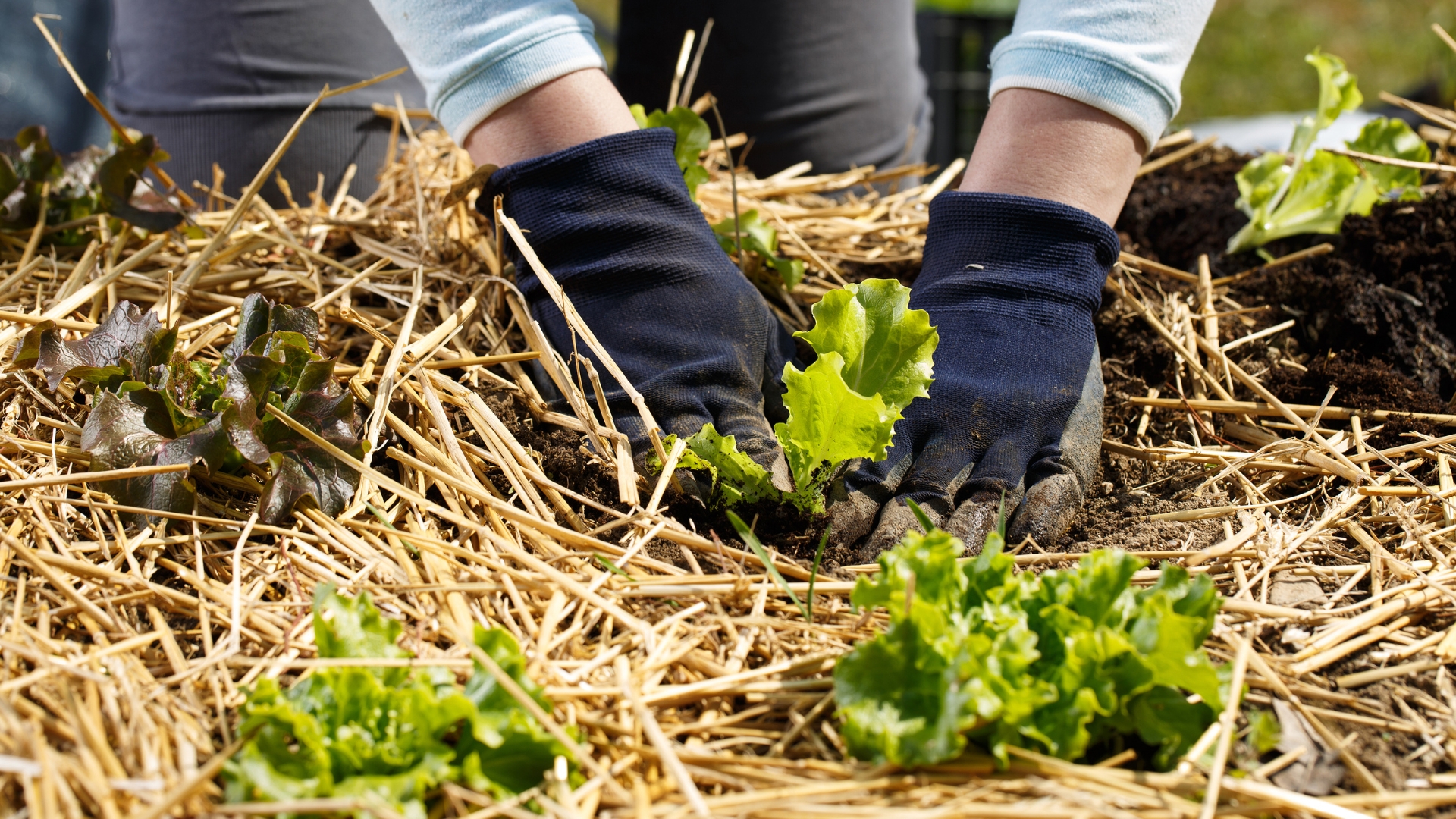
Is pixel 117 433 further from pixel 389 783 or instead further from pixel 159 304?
pixel 389 783

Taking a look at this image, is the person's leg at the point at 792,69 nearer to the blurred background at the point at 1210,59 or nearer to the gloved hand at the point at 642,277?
the blurred background at the point at 1210,59

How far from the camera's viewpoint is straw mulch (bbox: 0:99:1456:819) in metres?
0.75

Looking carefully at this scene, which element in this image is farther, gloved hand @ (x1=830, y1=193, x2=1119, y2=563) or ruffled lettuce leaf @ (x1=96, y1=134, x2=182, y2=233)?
ruffled lettuce leaf @ (x1=96, y1=134, x2=182, y2=233)

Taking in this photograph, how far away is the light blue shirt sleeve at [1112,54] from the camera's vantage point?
1.33 metres

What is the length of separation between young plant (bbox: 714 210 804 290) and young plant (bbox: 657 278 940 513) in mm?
459

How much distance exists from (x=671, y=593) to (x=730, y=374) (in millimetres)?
404

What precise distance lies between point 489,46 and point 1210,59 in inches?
195

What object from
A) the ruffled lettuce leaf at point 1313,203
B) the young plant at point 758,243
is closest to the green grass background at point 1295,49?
the ruffled lettuce leaf at point 1313,203

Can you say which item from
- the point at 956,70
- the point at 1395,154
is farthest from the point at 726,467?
the point at 956,70

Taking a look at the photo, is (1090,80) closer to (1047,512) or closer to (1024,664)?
(1047,512)

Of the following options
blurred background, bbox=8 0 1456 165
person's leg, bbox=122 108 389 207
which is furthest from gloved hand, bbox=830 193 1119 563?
person's leg, bbox=122 108 389 207

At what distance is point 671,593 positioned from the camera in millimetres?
975

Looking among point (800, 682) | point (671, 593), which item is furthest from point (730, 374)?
point (800, 682)

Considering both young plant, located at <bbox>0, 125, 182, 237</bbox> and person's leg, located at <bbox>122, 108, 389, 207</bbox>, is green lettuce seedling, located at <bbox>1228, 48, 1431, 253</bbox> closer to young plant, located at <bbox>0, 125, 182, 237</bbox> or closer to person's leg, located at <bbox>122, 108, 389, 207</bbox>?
person's leg, located at <bbox>122, 108, 389, 207</bbox>
